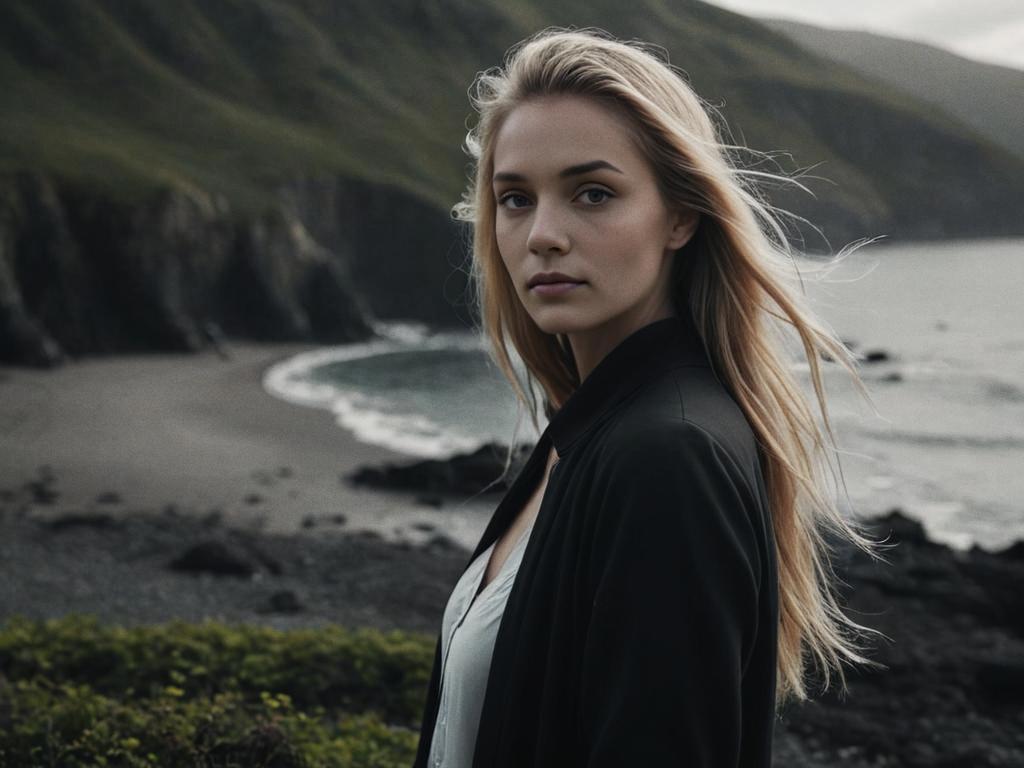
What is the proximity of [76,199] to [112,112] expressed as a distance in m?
26.1

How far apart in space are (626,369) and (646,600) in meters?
0.67

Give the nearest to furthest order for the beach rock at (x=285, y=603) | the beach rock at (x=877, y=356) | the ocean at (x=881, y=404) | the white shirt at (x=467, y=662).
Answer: the white shirt at (x=467, y=662) < the beach rock at (x=285, y=603) < the ocean at (x=881, y=404) < the beach rock at (x=877, y=356)

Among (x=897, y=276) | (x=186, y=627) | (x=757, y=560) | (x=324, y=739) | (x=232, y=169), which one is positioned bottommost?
(x=897, y=276)

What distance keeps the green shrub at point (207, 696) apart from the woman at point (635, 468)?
283 cm

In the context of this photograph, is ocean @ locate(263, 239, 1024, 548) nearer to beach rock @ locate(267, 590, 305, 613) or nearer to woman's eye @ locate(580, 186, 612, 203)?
woman's eye @ locate(580, 186, 612, 203)

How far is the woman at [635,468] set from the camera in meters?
1.69

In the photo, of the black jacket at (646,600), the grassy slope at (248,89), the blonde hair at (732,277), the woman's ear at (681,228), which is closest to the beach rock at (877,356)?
the grassy slope at (248,89)

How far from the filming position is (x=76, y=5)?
269 feet

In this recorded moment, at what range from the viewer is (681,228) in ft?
7.90

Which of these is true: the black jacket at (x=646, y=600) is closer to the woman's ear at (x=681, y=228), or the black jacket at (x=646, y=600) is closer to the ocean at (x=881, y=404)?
the woman's ear at (x=681, y=228)

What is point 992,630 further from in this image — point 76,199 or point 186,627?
point 76,199

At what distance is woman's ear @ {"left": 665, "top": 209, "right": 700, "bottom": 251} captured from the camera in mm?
2396

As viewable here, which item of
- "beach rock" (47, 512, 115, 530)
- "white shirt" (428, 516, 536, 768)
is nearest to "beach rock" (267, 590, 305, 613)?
"beach rock" (47, 512, 115, 530)

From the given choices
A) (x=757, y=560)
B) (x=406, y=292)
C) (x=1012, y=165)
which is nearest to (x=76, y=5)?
(x=406, y=292)
